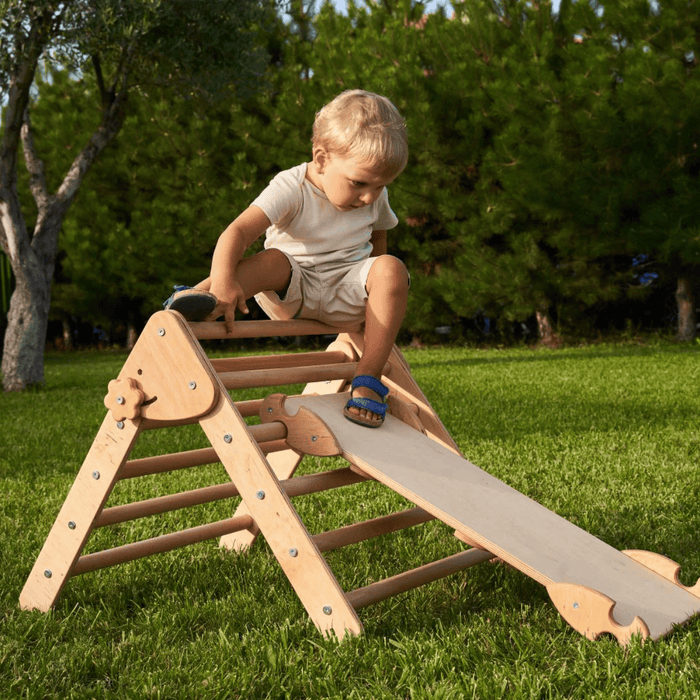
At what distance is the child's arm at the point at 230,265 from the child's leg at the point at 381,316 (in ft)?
1.13

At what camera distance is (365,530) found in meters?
1.96

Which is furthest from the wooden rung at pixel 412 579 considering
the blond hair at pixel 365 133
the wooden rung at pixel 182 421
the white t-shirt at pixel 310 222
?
the blond hair at pixel 365 133

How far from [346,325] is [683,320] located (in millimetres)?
8847

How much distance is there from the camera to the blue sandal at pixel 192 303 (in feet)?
5.95

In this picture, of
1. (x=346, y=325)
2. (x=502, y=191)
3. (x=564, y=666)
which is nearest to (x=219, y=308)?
(x=346, y=325)

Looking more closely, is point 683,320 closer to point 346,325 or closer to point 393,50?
point 393,50

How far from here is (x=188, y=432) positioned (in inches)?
185

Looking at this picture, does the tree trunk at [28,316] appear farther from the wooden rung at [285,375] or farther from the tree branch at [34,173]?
the wooden rung at [285,375]

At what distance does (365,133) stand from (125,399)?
35.6 inches

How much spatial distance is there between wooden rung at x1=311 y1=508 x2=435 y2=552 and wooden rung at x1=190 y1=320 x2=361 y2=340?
505 millimetres

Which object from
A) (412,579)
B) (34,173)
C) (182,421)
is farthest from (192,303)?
(34,173)

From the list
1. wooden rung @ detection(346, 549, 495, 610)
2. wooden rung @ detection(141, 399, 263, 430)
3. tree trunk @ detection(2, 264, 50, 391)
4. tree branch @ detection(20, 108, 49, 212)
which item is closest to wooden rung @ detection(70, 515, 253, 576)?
wooden rung @ detection(141, 399, 263, 430)

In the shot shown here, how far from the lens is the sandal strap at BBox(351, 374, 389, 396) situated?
2078 millimetres

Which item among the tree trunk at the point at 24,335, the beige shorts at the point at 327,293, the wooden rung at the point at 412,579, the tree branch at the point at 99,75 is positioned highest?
the tree branch at the point at 99,75
